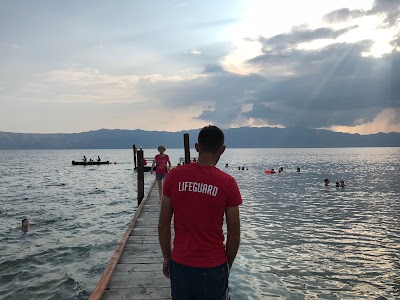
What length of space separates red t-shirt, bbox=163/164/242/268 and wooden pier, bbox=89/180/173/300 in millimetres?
3534

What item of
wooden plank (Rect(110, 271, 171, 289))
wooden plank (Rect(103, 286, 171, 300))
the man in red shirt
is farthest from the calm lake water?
the man in red shirt

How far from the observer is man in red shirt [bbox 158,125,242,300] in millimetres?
3078

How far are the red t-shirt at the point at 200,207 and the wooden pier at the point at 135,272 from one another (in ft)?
11.6

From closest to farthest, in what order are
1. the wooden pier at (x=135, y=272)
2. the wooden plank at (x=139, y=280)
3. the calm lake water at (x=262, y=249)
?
the wooden pier at (x=135, y=272) → the wooden plank at (x=139, y=280) → the calm lake water at (x=262, y=249)

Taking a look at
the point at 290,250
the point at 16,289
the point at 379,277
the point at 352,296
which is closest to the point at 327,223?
the point at 290,250

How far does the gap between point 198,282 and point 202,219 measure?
0.57 m

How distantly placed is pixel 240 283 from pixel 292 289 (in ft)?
4.67

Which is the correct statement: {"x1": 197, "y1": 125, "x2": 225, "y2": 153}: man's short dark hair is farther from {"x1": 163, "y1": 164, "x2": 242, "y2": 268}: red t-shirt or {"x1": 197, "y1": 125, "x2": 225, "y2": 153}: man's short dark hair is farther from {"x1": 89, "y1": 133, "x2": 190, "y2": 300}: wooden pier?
{"x1": 89, "y1": 133, "x2": 190, "y2": 300}: wooden pier

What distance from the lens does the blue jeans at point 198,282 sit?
3.13 m

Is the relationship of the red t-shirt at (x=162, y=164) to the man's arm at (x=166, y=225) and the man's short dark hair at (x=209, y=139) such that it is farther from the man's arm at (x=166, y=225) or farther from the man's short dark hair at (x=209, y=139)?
the man's short dark hair at (x=209, y=139)

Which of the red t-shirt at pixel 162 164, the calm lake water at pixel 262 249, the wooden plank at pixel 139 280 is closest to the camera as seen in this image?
the wooden plank at pixel 139 280

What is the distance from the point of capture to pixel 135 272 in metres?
7.41

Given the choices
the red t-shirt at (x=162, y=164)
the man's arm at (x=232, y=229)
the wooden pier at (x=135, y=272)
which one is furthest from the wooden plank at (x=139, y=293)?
the red t-shirt at (x=162, y=164)

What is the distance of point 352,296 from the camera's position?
30.4 ft
